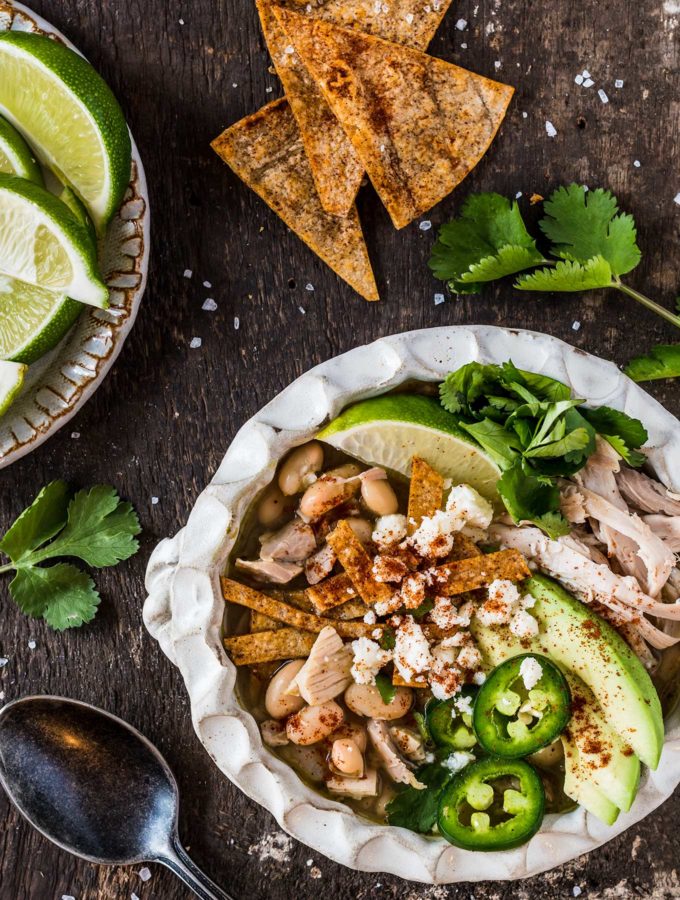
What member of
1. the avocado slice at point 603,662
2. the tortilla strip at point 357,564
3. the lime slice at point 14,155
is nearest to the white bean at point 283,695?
the tortilla strip at point 357,564

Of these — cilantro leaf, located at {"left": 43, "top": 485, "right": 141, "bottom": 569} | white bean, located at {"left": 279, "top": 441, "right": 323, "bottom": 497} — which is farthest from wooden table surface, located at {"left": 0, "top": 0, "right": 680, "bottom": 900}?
white bean, located at {"left": 279, "top": 441, "right": 323, "bottom": 497}

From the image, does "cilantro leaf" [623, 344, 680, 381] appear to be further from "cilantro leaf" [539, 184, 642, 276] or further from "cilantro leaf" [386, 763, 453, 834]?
"cilantro leaf" [386, 763, 453, 834]

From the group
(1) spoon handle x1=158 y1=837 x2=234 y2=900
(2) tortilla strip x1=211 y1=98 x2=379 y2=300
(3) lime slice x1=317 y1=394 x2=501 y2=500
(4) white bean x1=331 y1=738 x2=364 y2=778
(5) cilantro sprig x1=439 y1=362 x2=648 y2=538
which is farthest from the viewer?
(1) spoon handle x1=158 y1=837 x2=234 y2=900

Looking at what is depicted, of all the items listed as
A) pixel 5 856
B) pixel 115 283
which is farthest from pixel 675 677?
pixel 5 856

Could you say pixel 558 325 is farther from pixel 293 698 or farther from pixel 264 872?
pixel 264 872

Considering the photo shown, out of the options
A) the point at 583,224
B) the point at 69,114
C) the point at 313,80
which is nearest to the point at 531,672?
the point at 583,224

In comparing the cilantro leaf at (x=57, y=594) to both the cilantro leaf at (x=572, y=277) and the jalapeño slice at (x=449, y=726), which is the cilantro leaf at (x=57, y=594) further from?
the cilantro leaf at (x=572, y=277)
